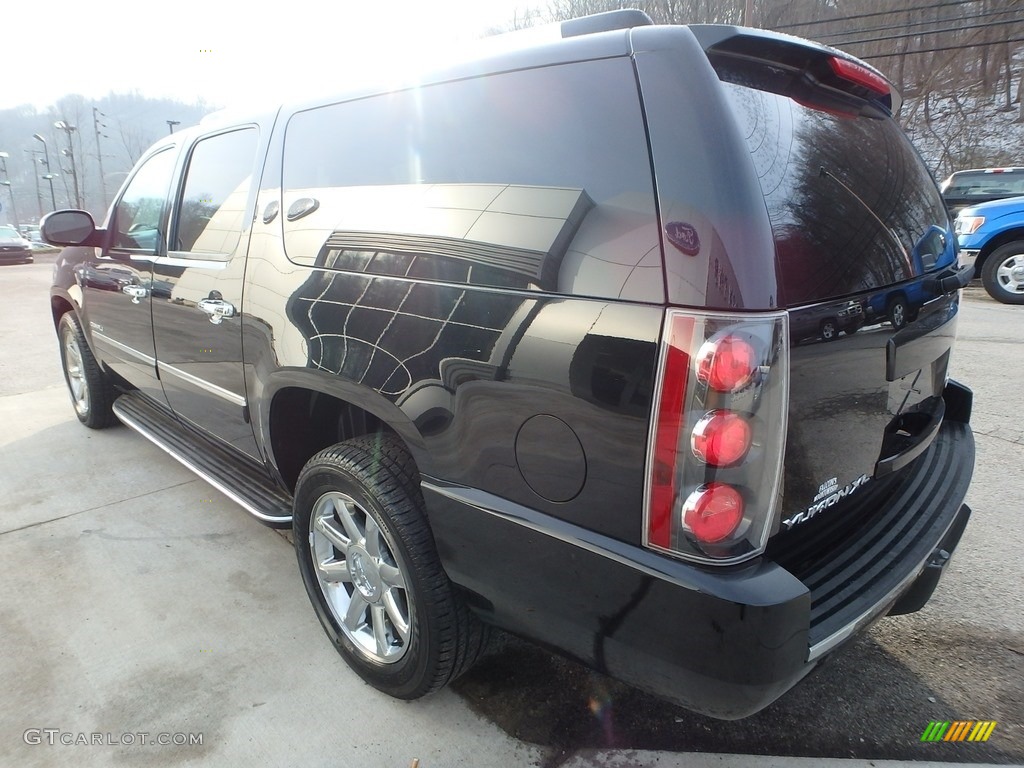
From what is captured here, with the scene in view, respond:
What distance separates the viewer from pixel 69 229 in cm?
377

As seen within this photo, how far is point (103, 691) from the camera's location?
2.31m

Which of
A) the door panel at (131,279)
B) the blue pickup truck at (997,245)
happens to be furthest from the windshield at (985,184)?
the door panel at (131,279)

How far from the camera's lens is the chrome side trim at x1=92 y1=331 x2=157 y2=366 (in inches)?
137

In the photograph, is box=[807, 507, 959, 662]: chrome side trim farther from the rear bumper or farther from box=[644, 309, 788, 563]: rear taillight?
box=[644, 309, 788, 563]: rear taillight

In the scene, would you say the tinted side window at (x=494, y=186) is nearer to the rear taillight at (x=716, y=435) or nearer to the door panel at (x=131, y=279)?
the rear taillight at (x=716, y=435)

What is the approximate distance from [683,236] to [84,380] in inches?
185

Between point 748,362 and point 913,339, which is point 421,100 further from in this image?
point 913,339

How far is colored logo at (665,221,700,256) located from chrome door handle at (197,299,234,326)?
183cm

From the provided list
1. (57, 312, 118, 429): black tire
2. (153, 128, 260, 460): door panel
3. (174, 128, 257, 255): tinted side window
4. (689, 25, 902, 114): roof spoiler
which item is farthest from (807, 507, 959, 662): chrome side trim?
(57, 312, 118, 429): black tire

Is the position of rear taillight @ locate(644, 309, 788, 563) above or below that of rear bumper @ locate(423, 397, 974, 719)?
above

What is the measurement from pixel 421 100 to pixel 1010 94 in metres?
39.9

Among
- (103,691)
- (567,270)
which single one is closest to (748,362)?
(567,270)
